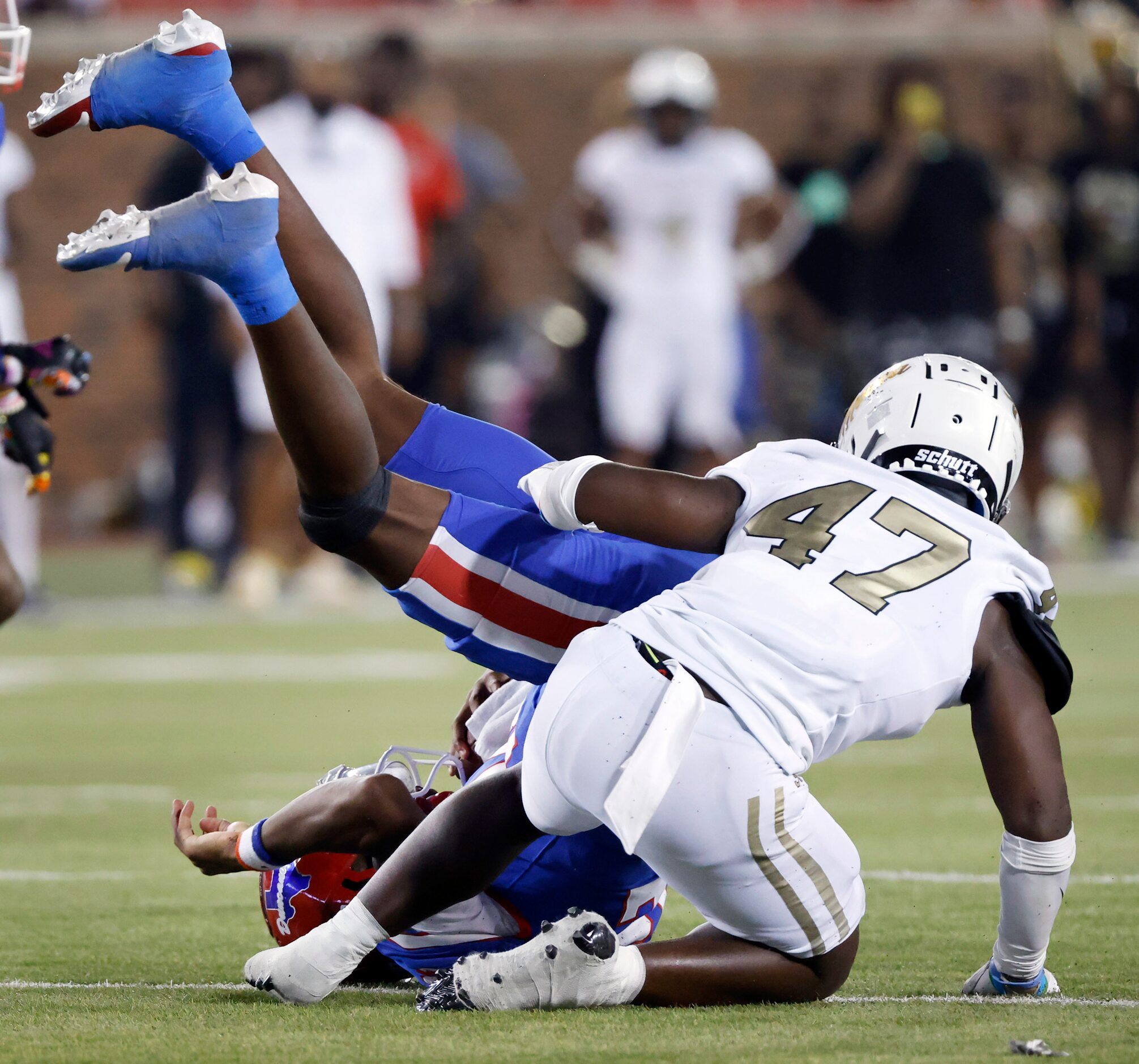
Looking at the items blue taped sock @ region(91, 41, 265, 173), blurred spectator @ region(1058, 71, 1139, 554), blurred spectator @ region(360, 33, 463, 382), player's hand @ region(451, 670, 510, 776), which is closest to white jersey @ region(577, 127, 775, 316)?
blurred spectator @ region(360, 33, 463, 382)

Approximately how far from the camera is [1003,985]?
3.08 metres

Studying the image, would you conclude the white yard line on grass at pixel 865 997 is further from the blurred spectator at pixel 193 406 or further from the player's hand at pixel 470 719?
the blurred spectator at pixel 193 406

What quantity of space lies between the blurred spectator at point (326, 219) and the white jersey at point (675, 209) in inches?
43.4

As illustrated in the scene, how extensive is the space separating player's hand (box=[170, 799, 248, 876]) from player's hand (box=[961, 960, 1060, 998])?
117 cm

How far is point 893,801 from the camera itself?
16.8 ft

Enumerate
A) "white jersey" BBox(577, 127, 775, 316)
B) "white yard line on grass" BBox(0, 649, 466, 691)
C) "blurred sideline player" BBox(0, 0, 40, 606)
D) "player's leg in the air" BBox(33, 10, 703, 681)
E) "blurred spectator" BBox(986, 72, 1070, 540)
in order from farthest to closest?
"blurred spectator" BBox(986, 72, 1070, 540) < "white jersey" BBox(577, 127, 775, 316) < "blurred sideline player" BBox(0, 0, 40, 606) < "white yard line on grass" BBox(0, 649, 466, 691) < "player's leg in the air" BBox(33, 10, 703, 681)

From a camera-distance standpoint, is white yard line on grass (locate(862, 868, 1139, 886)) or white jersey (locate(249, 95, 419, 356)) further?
white jersey (locate(249, 95, 419, 356))

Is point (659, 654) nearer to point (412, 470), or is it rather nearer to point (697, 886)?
point (697, 886)

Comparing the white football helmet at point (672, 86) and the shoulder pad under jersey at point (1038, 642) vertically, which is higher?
the white football helmet at point (672, 86)

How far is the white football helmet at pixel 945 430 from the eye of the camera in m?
3.24

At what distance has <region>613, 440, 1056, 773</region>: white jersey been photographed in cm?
292

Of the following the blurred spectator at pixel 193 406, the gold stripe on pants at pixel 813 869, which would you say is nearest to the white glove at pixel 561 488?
the gold stripe on pants at pixel 813 869

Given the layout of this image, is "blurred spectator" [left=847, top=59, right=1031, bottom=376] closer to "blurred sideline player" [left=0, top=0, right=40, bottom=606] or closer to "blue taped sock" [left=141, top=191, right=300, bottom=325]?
"blurred sideline player" [left=0, top=0, right=40, bottom=606]

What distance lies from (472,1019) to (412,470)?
1169 mm
